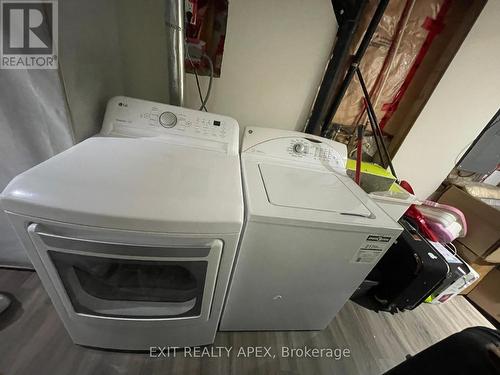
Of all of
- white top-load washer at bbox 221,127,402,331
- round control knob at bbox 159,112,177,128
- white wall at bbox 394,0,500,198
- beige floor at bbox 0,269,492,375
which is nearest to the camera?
white top-load washer at bbox 221,127,402,331

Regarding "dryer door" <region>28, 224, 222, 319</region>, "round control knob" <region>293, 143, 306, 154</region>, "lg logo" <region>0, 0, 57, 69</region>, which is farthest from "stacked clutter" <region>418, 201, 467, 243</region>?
"lg logo" <region>0, 0, 57, 69</region>

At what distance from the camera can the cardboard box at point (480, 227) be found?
1.53 m

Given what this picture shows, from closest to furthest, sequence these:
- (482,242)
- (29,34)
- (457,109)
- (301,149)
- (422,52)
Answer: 1. (29,34)
2. (301,149)
3. (422,52)
4. (457,109)
5. (482,242)

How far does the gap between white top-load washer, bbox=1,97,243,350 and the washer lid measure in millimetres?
174

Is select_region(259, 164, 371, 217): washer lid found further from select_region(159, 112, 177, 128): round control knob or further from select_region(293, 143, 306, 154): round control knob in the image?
select_region(159, 112, 177, 128): round control knob

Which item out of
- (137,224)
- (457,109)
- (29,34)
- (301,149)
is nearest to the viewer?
(137,224)

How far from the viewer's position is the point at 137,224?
567 mm

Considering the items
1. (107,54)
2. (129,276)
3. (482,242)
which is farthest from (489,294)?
(107,54)

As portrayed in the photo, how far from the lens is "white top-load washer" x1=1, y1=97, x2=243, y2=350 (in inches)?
22.5

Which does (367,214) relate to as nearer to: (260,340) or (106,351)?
(260,340)

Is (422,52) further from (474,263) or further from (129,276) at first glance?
(129,276)

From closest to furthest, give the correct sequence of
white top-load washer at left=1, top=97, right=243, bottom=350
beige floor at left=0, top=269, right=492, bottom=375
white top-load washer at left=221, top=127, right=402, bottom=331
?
white top-load washer at left=1, top=97, right=243, bottom=350 < white top-load washer at left=221, top=127, right=402, bottom=331 < beige floor at left=0, top=269, right=492, bottom=375

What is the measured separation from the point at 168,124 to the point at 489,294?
8.63 ft

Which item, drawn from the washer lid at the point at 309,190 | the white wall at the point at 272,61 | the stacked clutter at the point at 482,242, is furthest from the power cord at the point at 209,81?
the stacked clutter at the point at 482,242
